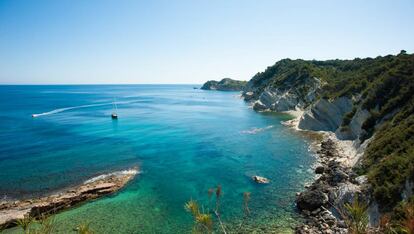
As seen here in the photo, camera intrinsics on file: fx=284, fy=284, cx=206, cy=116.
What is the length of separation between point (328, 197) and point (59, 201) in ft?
92.0

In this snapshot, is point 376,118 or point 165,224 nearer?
point 165,224

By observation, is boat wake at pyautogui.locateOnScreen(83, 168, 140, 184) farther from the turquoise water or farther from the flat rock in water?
the flat rock in water

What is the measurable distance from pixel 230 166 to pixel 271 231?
698 inches

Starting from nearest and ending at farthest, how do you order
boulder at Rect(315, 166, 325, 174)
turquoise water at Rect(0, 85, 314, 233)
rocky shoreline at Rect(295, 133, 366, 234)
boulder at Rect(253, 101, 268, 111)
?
rocky shoreline at Rect(295, 133, 366, 234) < turquoise water at Rect(0, 85, 314, 233) < boulder at Rect(315, 166, 325, 174) < boulder at Rect(253, 101, 268, 111)

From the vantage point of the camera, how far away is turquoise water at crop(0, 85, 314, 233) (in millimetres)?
27281

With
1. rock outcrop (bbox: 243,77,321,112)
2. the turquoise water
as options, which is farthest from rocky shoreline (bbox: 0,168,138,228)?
rock outcrop (bbox: 243,77,321,112)

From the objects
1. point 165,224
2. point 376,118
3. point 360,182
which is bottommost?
point 165,224

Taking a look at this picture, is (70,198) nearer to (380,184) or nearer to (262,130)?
(380,184)

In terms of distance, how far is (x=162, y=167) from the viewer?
42125 millimetres

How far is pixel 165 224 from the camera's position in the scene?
85.1 feet

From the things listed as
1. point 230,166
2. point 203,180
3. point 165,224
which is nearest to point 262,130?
point 230,166

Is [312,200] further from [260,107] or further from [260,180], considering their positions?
[260,107]

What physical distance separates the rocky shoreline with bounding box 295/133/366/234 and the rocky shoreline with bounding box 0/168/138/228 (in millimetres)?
21529

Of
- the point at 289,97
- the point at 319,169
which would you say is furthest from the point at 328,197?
the point at 289,97
